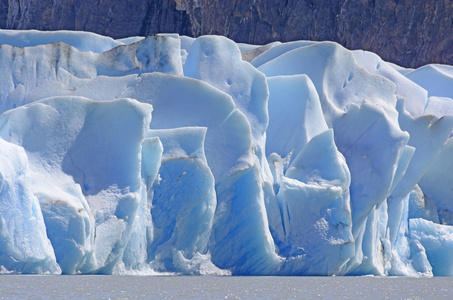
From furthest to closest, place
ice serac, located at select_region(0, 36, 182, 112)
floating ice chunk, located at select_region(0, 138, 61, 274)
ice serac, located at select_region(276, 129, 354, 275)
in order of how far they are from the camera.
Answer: ice serac, located at select_region(276, 129, 354, 275), ice serac, located at select_region(0, 36, 182, 112), floating ice chunk, located at select_region(0, 138, 61, 274)

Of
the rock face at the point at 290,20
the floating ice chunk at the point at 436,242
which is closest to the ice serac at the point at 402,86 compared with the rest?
the floating ice chunk at the point at 436,242

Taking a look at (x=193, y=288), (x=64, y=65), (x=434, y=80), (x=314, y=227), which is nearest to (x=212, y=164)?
(x=314, y=227)

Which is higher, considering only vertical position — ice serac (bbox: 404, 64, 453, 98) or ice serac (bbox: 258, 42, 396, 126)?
ice serac (bbox: 258, 42, 396, 126)

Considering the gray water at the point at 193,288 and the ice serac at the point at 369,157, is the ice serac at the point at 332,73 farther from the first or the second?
the gray water at the point at 193,288

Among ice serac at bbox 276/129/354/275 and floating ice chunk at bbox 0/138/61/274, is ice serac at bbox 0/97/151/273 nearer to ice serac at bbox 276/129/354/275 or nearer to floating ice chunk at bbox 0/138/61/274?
floating ice chunk at bbox 0/138/61/274

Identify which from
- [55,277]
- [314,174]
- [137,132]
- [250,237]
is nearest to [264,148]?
[314,174]

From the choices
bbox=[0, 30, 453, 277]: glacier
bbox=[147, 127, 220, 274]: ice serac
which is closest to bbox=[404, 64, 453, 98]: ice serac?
bbox=[0, 30, 453, 277]: glacier

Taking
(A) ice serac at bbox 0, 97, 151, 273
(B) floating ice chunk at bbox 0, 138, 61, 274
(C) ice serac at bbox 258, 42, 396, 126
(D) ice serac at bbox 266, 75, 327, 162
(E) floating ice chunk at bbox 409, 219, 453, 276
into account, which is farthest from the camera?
(E) floating ice chunk at bbox 409, 219, 453, 276
